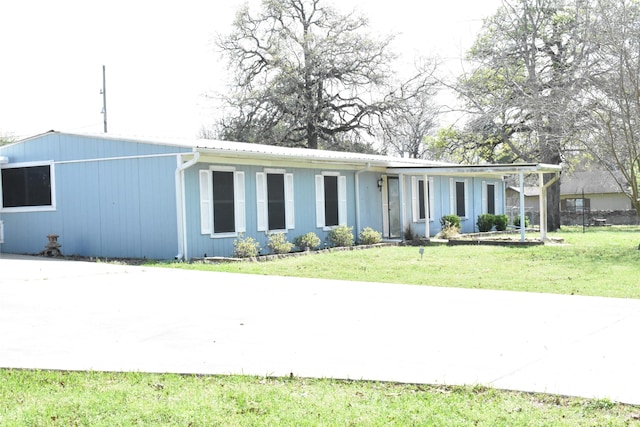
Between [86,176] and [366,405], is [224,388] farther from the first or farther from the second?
[86,176]

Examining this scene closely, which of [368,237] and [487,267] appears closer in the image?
[487,267]

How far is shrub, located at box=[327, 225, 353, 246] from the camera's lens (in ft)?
63.1

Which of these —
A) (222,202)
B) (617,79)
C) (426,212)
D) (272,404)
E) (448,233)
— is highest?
(617,79)

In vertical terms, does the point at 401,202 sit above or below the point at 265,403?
above

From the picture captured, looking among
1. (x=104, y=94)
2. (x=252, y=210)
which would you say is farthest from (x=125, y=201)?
(x=104, y=94)

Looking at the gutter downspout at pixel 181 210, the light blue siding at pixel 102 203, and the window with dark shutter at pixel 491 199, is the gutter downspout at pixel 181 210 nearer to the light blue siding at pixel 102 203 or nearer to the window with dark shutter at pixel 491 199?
the light blue siding at pixel 102 203

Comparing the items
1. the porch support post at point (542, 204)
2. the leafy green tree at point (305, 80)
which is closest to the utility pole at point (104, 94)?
the leafy green tree at point (305, 80)

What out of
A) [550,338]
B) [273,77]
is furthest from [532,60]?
[550,338]

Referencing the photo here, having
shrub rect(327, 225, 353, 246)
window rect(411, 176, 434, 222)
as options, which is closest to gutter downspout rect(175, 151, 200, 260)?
shrub rect(327, 225, 353, 246)

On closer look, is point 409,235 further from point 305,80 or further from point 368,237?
point 305,80

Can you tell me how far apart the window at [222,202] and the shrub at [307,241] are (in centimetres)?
172

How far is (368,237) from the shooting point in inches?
797

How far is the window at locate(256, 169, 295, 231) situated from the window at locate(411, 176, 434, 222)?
5935 mm

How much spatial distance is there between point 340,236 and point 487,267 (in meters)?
5.57
